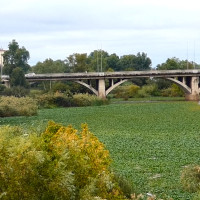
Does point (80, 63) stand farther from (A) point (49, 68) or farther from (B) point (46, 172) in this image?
(B) point (46, 172)

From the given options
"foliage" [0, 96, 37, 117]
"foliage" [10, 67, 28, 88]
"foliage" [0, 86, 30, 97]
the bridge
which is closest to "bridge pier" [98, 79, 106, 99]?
the bridge

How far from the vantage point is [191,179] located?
13734mm

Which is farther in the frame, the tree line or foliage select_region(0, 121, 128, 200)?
the tree line

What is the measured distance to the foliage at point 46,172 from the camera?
8062mm

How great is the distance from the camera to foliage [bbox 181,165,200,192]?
13423 millimetres

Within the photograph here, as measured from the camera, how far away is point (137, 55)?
4316 inches

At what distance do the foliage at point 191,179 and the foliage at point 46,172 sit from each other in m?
4.54

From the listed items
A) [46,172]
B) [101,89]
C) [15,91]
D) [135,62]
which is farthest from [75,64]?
[46,172]

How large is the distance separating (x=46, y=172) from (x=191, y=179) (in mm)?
6333

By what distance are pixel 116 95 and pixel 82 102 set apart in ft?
64.4

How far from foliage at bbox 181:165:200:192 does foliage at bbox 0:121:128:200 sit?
4.54 m

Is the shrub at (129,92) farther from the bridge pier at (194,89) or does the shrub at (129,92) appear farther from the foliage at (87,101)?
the foliage at (87,101)

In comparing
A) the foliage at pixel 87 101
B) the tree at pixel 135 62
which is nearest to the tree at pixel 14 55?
the foliage at pixel 87 101

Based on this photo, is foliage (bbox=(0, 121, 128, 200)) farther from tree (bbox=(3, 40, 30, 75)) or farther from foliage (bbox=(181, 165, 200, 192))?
tree (bbox=(3, 40, 30, 75))
